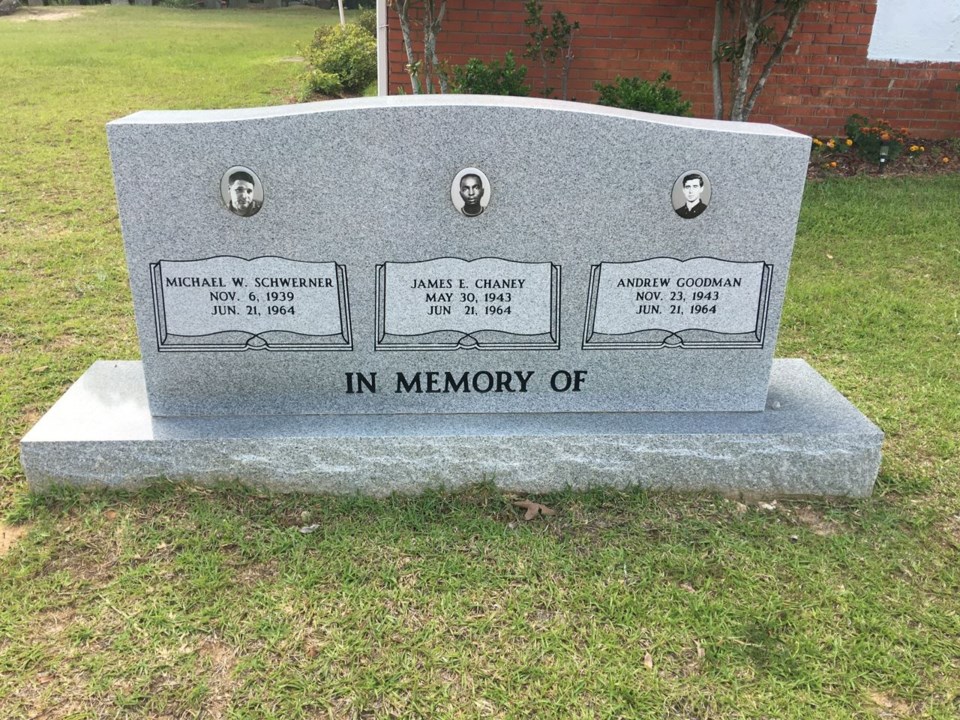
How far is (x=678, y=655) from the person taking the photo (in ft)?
8.13

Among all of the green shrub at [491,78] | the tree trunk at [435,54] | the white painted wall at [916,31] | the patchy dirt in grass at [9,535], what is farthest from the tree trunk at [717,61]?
the patchy dirt in grass at [9,535]

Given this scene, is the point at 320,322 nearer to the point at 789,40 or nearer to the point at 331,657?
the point at 331,657

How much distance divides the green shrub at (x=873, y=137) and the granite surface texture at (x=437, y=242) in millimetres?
6221

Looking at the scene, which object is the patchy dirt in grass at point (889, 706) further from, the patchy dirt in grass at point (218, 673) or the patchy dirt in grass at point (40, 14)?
the patchy dirt in grass at point (40, 14)

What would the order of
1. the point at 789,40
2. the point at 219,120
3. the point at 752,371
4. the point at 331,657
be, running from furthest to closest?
the point at 789,40 → the point at 752,371 → the point at 219,120 → the point at 331,657

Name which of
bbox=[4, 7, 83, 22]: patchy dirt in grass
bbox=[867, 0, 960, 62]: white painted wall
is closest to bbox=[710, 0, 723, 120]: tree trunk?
bbox=[867, 0, 960, 62]: white painted wall

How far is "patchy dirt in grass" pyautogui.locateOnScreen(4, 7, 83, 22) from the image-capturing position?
78.5 ft

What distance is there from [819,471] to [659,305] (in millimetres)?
955

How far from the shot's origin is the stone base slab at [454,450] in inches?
121

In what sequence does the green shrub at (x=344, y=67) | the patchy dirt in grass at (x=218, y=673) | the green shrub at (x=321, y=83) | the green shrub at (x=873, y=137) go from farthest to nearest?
the green shrub at (x=344, y=67) < the green shrub at (x=321, y=83) < the green shrub at (x=873, y=137) < the patchy dirt in grass at (x=218, y=673)

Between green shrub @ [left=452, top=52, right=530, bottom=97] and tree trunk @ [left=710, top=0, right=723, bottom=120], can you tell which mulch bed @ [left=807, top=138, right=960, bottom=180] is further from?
green shrub @ [left=452, top=52, right=530, bottom=97]

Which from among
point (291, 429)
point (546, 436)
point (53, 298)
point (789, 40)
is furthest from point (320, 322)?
point (789, 40)

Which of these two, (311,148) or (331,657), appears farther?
(311,148)

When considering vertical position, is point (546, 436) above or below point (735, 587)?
above
